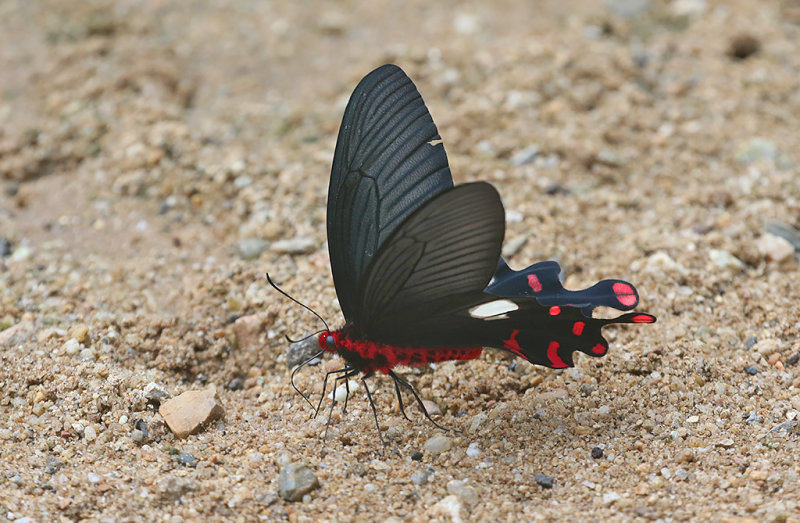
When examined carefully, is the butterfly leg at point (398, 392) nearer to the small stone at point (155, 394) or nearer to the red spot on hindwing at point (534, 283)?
the red spot on hindwing at point (534, 283)

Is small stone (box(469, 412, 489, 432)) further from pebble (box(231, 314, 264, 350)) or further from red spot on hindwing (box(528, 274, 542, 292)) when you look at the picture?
pebble (box(231, 314, 264, 350))

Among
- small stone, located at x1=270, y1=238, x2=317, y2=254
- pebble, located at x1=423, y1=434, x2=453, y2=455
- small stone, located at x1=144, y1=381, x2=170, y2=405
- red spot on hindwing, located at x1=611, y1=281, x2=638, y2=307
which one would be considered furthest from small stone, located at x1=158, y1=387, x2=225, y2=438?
red spot on hindwing, located at x1=611, y1=281, x2=638, y2=307

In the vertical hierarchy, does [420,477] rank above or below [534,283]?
below

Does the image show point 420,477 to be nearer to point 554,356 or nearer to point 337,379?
point 337,379

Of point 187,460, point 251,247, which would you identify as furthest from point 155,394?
point 251,247

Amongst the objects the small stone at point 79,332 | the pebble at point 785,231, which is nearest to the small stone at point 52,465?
the small stone at point 79,332

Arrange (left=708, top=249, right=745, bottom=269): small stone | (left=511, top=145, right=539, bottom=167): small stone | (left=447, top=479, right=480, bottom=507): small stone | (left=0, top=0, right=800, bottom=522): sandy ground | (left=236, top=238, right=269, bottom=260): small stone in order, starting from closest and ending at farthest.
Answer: (left=447, top=479, right=480, bottom=507): small stone → (left=0, top=0, right=800, bottom=522): sandy ground → (left=708, top=249, right=745, bottom=269): small stone → (left=236, top=238, right=269, bottom=260): small stone → (left=511, top=145, right=539, bottom=167): small stone

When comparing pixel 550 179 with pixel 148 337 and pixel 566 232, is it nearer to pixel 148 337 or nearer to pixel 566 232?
pixel 566 232
